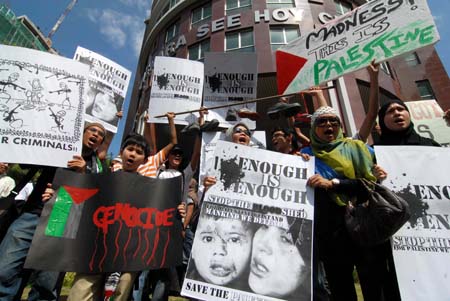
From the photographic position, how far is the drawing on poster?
214 cm

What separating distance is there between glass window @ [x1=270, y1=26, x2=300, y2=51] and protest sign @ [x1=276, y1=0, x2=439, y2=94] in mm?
8798

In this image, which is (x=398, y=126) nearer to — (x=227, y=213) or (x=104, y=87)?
(x=227, y=213)

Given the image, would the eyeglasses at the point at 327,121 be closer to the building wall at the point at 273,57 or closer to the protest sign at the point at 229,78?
the protest sign at the point at 229,78

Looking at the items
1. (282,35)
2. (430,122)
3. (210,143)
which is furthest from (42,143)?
(282,35)

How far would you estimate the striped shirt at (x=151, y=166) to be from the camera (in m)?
2.83

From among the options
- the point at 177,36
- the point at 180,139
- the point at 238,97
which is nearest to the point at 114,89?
the point at 238,97

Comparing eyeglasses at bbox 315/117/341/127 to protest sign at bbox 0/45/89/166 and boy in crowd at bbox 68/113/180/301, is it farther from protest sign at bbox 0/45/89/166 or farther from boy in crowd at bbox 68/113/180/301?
protest sign at bbox 0/45/89/166

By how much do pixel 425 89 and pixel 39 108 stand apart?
69.8ft

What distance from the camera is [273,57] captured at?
11.5 metres

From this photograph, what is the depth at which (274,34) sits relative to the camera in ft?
39.9

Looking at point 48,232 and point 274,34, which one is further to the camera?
point 274,34

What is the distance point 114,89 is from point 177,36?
12526 millimetres

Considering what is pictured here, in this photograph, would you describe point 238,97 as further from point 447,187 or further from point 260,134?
point 447,187

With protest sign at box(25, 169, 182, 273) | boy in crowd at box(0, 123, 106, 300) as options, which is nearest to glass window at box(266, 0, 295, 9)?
boy in crowd at box(0, 123, 106, 300)
